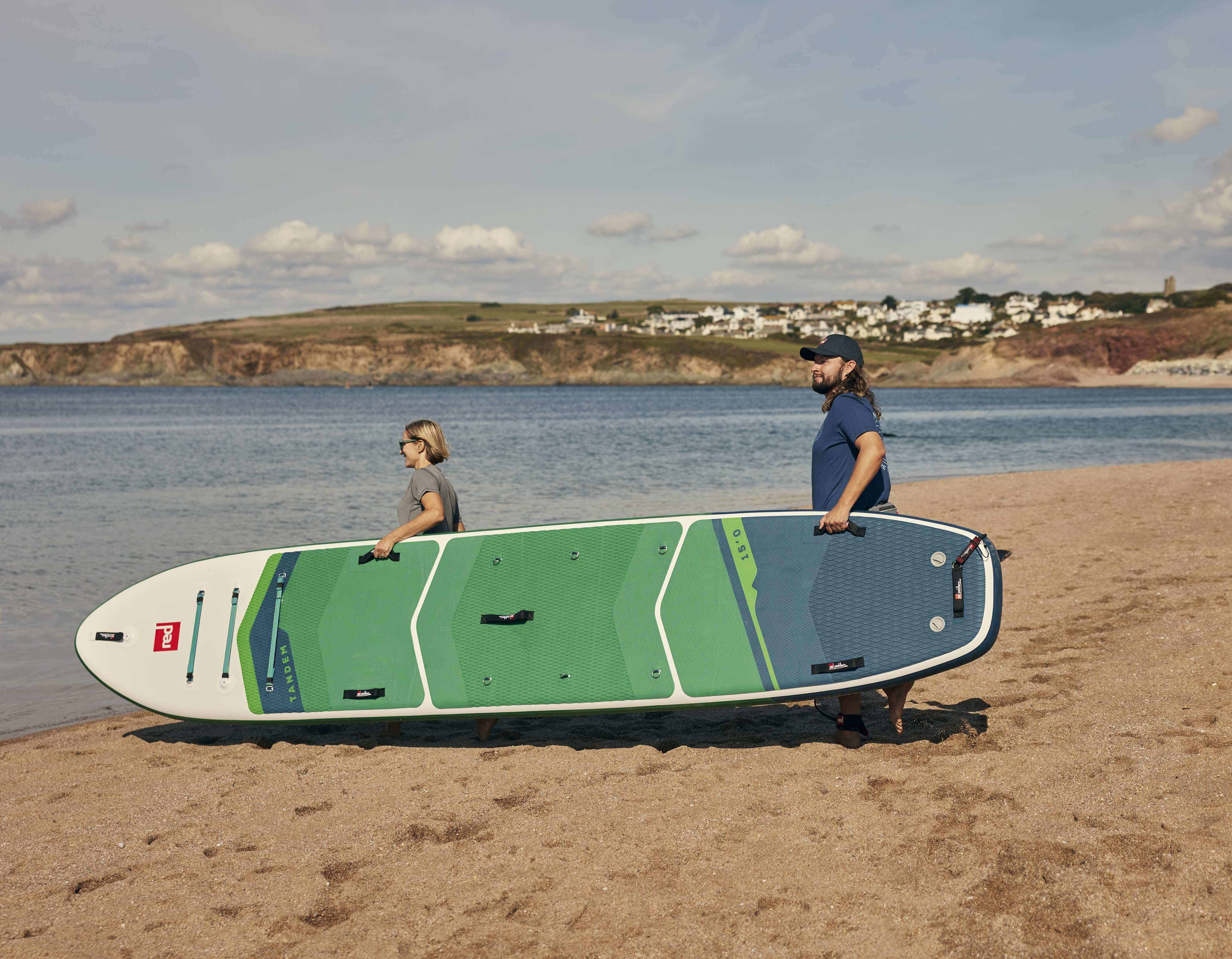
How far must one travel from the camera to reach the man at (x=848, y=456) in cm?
479

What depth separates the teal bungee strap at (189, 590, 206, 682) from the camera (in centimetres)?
607

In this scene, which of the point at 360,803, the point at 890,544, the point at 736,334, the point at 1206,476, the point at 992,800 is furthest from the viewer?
the point at 736,334

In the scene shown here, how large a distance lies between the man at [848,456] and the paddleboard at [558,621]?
0.17m

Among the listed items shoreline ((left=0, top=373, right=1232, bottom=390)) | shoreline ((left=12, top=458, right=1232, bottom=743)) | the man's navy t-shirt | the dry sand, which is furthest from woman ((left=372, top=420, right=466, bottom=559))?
shoreline ((left=0, top=373, right=1232, bottom=390))

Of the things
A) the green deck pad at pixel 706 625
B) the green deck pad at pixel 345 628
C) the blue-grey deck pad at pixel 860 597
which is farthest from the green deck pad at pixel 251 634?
the blue-grey deck pad at pixel 860 597

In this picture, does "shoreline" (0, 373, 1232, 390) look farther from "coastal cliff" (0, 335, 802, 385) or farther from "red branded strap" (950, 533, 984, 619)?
"red branded strap" (950, 533, 984, 619)

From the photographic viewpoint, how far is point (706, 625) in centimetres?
537

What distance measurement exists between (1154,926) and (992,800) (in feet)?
3.74

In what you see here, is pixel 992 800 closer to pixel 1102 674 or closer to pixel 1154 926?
pixel 1154 926

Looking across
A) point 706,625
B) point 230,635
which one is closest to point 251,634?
point 230,635

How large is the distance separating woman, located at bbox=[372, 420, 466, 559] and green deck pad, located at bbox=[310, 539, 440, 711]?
0.11 meters

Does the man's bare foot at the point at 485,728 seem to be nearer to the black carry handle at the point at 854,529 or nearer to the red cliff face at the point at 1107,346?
the black carry handle at the point at 854,529

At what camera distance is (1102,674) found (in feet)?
19.4

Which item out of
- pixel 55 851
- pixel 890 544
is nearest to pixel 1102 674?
pixel 890 544
